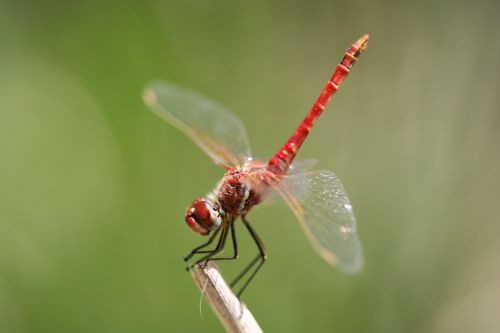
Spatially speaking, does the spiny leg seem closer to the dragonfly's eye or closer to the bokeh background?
the dragonfly's eye

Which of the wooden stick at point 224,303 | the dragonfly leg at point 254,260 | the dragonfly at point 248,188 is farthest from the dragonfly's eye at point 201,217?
the wooden stick at point 224,303

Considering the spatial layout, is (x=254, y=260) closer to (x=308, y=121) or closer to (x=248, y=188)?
(x=248, y=188)

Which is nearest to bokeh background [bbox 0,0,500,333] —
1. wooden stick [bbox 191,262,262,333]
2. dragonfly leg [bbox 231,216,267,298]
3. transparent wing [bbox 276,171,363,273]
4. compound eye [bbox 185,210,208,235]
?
dragonfly leg [bbox 231,216,267,298]

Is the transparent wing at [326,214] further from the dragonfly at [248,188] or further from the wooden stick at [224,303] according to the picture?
the wooden stick at [224,303]

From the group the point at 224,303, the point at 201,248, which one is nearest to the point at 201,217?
the point at 201,248

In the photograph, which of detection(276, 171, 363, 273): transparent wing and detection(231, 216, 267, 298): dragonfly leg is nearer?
detection(276, 171, 363, 273): transparent wing

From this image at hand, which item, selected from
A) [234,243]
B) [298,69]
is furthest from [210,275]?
[298,69]
